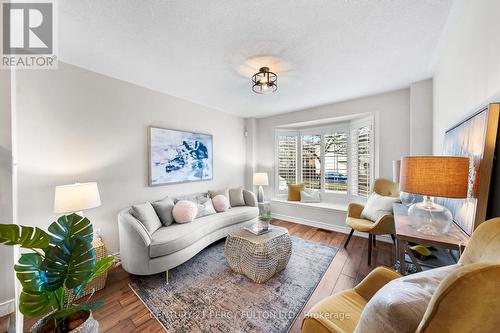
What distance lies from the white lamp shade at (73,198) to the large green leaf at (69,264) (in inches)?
37.9

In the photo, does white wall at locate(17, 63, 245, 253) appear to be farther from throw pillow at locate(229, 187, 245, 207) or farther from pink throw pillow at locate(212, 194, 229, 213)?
throw pillow at locate(229, 187, 245, 207)

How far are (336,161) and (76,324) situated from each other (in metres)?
4.31

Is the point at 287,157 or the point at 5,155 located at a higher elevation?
the point at 287,157

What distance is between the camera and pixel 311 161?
14.4 feet

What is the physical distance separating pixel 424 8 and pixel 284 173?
3.54 metres

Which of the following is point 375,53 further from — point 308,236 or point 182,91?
point 308,236

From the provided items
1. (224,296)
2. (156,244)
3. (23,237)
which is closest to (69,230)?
(23,237)

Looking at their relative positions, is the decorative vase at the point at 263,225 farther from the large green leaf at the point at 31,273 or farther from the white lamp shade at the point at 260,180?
the large green leaf at the point at 31,273

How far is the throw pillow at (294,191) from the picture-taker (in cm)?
428

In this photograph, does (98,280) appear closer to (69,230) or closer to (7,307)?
(7,307)

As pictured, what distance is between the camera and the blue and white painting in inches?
114

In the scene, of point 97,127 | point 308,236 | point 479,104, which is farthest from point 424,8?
point 97,127

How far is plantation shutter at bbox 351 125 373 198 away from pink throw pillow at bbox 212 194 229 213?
263 centimetres

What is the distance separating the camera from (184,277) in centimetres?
215
